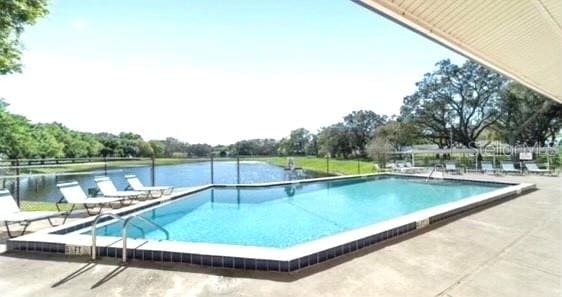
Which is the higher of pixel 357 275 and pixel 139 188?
pixel 139 188

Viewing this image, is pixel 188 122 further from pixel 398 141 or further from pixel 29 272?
pixel 29 272

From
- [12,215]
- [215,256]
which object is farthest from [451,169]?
[12,215]

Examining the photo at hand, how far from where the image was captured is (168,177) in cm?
1091

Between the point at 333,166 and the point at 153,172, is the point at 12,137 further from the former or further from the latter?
the point at 333,166

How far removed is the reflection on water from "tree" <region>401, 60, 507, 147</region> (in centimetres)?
2093

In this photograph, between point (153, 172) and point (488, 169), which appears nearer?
point (153, 172)

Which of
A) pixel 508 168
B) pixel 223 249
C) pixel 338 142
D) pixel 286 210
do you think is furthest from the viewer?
pixel 338 142

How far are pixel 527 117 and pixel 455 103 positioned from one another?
5.29 metres

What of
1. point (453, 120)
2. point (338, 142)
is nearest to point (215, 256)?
point (453, 120)

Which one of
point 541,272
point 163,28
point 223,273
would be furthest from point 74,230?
point 163,28

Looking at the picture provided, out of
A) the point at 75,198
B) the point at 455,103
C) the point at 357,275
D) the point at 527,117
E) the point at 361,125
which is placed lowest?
the point at 357,275

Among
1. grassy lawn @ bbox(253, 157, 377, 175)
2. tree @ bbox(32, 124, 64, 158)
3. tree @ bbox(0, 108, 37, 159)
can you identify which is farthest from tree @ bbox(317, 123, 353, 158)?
tree @ bbox(0, 108, 37, 159)

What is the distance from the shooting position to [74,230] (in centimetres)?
472

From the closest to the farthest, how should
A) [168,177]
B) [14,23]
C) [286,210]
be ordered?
1. [14,23]
2. [286,210]
3. [168,177]
